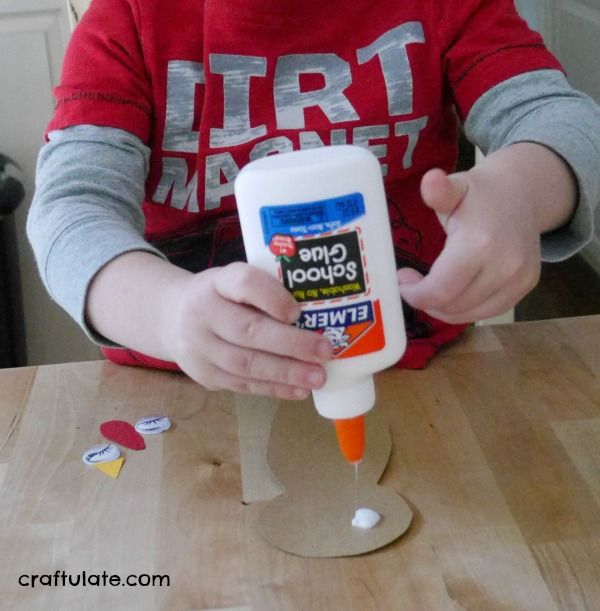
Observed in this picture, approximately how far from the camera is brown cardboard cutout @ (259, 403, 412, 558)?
1.56 ft

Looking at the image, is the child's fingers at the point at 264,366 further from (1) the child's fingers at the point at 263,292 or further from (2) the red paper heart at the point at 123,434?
(2) the red paper heart at the point at 123,434

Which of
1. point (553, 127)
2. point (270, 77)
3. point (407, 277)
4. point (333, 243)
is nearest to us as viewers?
point (333, 243)

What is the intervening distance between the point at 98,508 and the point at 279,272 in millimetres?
212

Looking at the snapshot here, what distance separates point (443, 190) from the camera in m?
0.43

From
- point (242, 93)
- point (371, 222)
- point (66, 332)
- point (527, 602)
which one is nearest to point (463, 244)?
point (371, 222)

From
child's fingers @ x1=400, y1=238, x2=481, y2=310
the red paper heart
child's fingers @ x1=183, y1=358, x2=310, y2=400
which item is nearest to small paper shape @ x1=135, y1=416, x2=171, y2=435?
the red paper heart

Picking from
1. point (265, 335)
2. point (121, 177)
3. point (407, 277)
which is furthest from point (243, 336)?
point (121, 177)

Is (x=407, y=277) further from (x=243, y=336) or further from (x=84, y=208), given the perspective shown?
(x=84, y=208)

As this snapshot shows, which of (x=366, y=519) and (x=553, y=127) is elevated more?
(x=553, y=127)

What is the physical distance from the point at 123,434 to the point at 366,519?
19 cm

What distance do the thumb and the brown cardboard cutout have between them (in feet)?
0.57

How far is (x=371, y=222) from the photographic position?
0.40 meters

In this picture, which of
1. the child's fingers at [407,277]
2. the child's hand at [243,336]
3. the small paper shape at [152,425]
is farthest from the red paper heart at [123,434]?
the child's fingers at [407,277]

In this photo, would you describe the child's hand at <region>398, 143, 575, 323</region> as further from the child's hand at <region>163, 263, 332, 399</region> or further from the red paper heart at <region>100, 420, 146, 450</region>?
the red paper heart at <region>100, 420, 146, 450</region>
